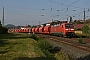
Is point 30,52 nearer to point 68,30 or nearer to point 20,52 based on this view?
point 20,52

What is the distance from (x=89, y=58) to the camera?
24.0 feet

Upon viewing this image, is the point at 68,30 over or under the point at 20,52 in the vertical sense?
over

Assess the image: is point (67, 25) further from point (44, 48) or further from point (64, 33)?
point (44, 48)

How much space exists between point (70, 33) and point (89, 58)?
3589 cm

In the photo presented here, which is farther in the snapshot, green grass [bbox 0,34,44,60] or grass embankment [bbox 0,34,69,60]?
grass embankment [bbox 0,34,69,60]

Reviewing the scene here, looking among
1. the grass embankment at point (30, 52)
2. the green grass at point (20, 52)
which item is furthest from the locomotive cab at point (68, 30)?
the grass embankment at point (30, 52)

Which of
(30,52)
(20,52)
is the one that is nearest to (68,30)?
(30,52)

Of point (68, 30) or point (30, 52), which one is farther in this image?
point (68, 30)

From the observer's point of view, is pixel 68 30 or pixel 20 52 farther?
pixel 68 30

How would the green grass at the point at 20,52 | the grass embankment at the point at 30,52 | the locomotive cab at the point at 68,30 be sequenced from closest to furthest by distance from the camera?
the green grass at the point at 20,52 < the grass embankment at the point at 30,52 < the locomotive cab at the point at 68,30

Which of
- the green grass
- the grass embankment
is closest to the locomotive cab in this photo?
the green grass

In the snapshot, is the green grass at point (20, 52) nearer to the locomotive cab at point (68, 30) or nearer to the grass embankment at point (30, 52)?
the grass embankment at point (30, 52)

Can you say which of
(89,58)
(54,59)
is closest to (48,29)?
(54,59)

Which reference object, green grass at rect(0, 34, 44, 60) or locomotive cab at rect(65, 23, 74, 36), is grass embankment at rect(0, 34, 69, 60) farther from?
locomotive cab at rect(65, 23, 74, 36)
